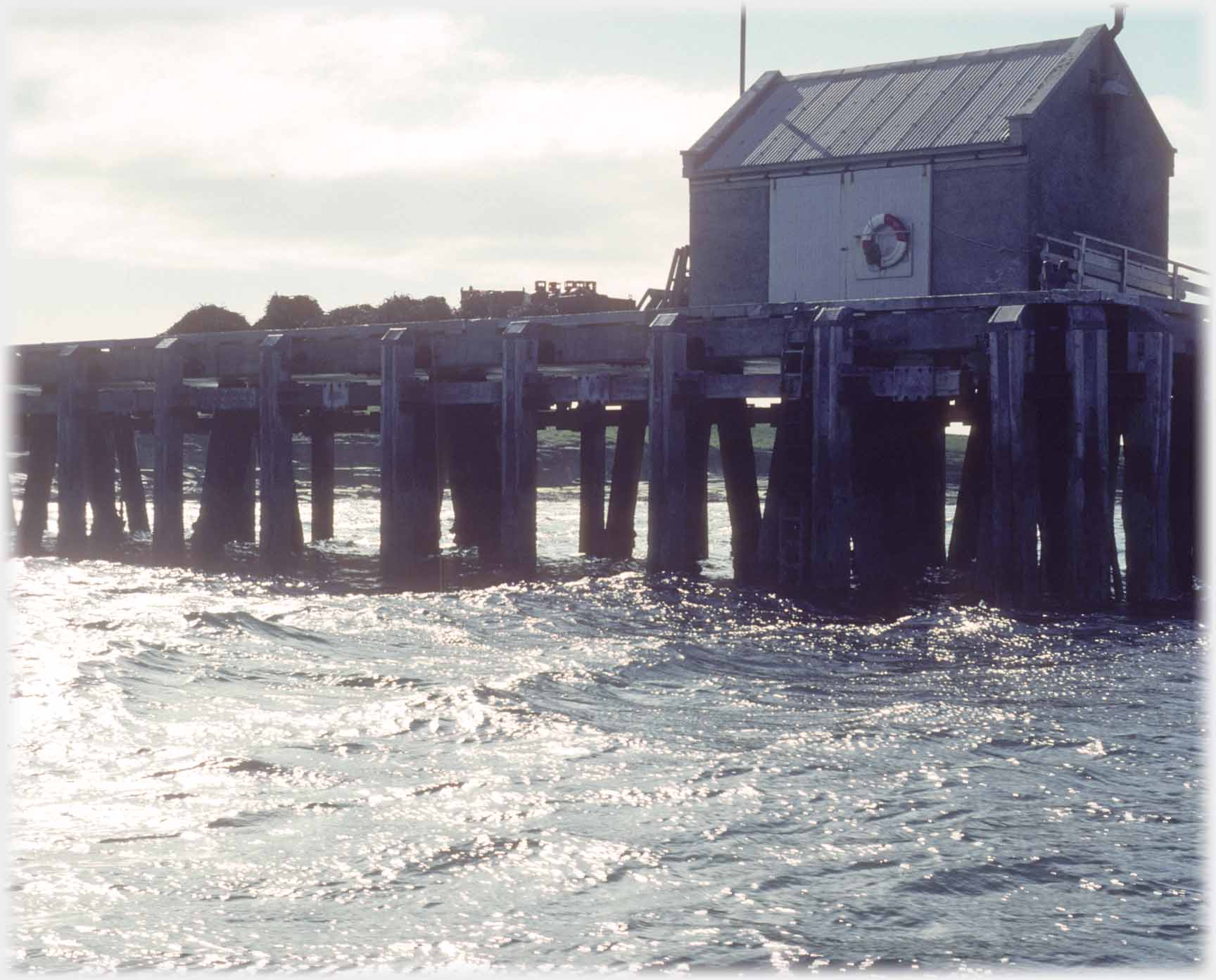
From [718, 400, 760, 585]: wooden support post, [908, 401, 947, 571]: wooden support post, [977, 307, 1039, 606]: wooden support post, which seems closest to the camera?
[977, 307, 1039, 606]: wooden support post

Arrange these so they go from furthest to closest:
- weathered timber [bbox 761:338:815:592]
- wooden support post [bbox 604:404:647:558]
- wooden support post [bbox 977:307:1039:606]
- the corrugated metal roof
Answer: the corrugated metal roof, wooden support post [bbox 604:404:647:558], weathered timber [bbox 761:338:815:592], wooden support post [bbox 977:307:1039:606]

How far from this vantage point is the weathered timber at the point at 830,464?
15.6 meters

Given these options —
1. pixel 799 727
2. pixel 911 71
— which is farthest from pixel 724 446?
pixel 799 727

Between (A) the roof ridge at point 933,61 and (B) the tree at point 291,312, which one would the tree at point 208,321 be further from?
(A) the roof ridge at point 933,61

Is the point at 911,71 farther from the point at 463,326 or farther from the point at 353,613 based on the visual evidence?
the point at 353,613

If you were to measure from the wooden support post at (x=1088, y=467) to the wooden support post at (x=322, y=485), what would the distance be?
14291 millimetres

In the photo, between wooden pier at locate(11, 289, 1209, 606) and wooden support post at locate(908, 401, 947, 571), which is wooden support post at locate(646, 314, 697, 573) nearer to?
wooden pier at locate(11, 289, 1209, 606)

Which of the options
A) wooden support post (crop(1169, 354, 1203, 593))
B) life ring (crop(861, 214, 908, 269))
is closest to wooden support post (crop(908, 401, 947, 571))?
wooden support post (crop(1169, 354, 1203, 593))

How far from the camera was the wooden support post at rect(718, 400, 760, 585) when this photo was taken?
19.1 meters

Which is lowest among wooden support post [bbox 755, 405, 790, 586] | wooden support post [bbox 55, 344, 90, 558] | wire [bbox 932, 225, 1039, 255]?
wooden support post [bbox 755, 405, 790, 586]

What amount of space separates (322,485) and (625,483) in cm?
718

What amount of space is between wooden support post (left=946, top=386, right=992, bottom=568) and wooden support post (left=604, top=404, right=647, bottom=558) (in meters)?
4.53

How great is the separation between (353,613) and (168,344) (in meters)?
7.87

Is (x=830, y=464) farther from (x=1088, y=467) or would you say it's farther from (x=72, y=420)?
(x=72, y=420)
